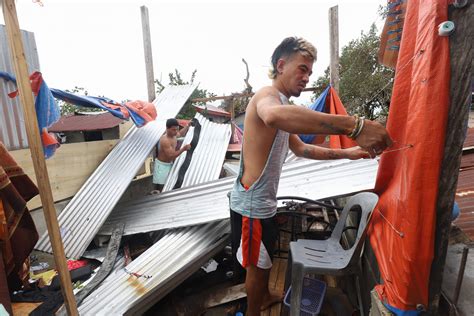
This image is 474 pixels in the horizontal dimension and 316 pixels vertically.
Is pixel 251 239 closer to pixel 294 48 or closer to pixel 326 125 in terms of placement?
pixel 326 125

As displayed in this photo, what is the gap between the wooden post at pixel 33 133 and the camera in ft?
5.33

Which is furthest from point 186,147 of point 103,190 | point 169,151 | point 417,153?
point 417,153

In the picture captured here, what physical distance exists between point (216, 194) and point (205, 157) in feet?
5.99

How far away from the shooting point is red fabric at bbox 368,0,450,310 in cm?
102

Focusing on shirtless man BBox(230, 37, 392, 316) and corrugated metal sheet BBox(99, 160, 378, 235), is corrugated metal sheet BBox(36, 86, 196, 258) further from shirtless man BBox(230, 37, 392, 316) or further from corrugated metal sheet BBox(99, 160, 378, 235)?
shirtless man BBox(230, 37, 392, 316)

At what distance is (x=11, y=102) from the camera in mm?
3441

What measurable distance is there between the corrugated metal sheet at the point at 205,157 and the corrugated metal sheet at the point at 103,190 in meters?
0.62

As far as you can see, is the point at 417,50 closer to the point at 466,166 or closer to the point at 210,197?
the point at 466,166

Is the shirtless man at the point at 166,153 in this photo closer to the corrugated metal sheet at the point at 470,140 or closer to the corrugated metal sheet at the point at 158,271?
the corrugated metal sheet at the point at 158,271

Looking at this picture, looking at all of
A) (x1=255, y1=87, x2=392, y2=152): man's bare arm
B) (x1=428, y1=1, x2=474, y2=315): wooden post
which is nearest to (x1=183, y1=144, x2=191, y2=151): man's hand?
(x1=255, y1=87, x2=392, y2=152): man's bare arm

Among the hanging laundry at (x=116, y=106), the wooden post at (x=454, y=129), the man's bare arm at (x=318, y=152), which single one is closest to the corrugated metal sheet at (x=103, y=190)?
the hanging laundry at (x=116, y=106)

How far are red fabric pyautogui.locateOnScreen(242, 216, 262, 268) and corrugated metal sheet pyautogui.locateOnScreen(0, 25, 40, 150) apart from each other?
3230 mm

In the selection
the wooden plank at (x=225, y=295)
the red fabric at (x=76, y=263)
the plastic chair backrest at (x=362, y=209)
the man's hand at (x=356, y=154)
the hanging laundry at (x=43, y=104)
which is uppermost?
the hanging laundry at (x=43, y=104)

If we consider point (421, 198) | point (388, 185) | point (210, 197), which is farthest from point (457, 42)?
point (210, 197)
